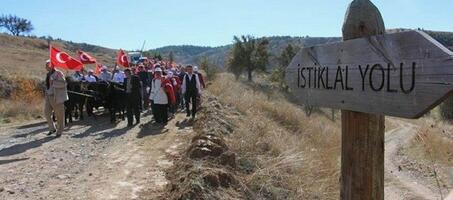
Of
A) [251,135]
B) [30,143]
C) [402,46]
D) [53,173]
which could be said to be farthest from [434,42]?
[30,143]

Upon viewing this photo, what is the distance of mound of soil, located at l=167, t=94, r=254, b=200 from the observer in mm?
6836

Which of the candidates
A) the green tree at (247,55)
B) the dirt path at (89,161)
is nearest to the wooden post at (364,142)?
the dirt path at (89,161)

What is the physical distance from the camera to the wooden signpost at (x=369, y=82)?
2.50 metres

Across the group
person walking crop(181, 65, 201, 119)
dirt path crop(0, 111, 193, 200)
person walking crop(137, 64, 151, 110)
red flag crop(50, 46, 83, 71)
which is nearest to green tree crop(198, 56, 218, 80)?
person walking crop(137, 64, 151, 110)

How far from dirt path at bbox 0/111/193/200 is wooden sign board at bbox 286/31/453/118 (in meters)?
4.46

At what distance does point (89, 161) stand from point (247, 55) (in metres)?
55.0

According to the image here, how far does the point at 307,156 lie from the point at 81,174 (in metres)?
4.00

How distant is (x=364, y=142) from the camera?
3186mm

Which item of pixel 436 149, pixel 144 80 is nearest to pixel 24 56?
pixel 144 80

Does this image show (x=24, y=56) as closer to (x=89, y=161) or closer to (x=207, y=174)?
(x=89, y=161)

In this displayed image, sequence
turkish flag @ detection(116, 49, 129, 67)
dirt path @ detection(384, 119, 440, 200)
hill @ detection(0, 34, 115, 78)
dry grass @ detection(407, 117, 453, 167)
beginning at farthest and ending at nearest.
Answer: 1. hill @ detection(0, 34, 115, 78)
2. dry grass @ detection(407, 117, 453, 167)
3. turkish flag @ detection(116, 49, 129, 67)
4. dirt path @ detection(384, 119, 440, 200)

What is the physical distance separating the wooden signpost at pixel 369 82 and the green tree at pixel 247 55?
200 ft

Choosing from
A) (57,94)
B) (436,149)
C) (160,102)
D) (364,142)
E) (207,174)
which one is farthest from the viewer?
(436,149)

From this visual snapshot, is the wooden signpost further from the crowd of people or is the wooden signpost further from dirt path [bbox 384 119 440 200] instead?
dirt path [bbox 384 119 440 200]
